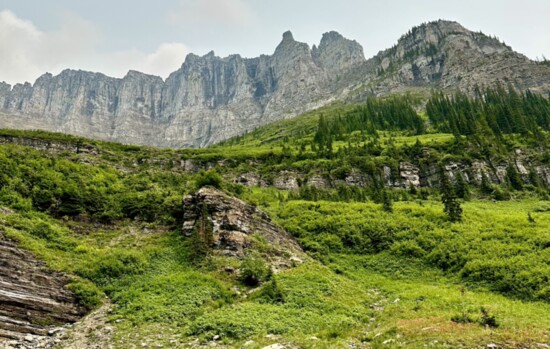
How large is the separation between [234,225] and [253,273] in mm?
8886

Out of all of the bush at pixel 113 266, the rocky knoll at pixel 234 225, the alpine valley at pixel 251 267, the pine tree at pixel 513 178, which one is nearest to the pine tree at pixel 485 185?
the alpine valley at pixel 251 267

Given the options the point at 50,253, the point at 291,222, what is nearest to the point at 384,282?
the point at 291,222

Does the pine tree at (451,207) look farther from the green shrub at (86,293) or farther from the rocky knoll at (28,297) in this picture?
the rocky knoll at (28,297)

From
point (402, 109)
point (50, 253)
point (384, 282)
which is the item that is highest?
point (402, 109)

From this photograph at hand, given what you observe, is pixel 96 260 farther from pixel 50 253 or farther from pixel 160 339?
pixel 160 339

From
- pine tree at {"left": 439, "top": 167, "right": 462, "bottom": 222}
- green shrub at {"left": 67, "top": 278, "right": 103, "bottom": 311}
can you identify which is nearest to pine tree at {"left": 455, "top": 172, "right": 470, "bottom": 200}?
pine tree at {"left": 439, "top": 167, "right": 462, "bottom": 222}

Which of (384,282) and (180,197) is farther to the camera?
(180,197)

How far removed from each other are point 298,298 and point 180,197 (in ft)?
82.6

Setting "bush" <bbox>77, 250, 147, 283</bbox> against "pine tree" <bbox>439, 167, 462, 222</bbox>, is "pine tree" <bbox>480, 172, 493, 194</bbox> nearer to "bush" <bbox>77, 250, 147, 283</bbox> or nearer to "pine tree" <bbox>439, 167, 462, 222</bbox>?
"pine tree" <bbox>439, 167, 462, 222</bbox>

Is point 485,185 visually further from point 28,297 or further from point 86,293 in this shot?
point 28,297

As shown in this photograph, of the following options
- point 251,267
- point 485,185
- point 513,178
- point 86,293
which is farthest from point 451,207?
point 86,293

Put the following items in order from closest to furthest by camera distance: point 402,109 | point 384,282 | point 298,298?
point 298,298 < point 384,282 < point 402,109

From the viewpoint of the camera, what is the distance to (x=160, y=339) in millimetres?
19812

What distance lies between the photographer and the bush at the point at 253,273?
29.8 m
